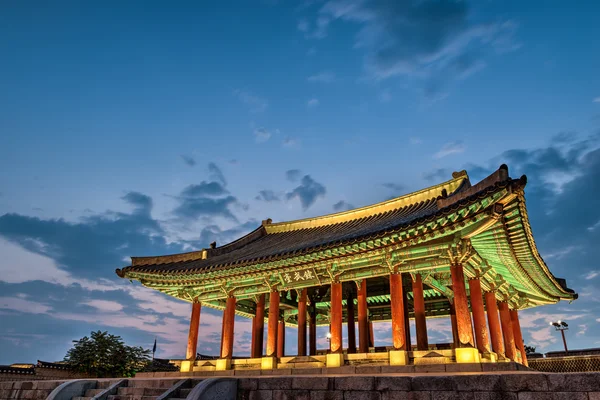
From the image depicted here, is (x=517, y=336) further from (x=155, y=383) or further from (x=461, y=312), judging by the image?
(x=155, y=383)

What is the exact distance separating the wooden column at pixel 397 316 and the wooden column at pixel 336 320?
2.40 metres

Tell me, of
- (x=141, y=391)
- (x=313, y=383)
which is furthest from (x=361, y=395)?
(x=141, y=391)

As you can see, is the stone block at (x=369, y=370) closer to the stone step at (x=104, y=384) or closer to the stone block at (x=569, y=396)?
the stone block at (x=569, y=396)

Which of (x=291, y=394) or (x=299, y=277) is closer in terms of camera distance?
(x=291, y=394)

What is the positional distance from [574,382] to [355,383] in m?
4.37

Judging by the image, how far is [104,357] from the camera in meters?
33.9

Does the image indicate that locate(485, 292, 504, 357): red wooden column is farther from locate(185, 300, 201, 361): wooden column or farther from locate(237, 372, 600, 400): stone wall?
locate(185, 300, 201, 361): wooden column

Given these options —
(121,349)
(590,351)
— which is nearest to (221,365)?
(121,349)

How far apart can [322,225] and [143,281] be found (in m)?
11.5

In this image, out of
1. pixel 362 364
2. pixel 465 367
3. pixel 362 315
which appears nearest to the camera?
pixel 465 367

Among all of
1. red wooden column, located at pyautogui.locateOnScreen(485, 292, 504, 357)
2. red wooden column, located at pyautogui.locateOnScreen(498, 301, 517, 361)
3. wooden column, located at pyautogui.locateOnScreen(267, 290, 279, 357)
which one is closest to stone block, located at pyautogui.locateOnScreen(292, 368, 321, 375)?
wooden column, located at pyautogui.locateOnScreen(267, 290, 279, 357)

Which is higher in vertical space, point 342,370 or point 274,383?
point 342,370

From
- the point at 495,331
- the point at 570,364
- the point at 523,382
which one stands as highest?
the point at 495,331

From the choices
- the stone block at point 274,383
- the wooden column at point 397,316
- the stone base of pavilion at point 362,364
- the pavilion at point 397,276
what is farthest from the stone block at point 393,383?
the wooden column at point 397,316
